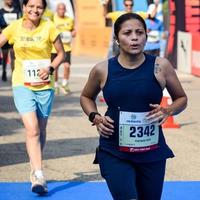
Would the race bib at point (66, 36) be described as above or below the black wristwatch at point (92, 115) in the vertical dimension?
below

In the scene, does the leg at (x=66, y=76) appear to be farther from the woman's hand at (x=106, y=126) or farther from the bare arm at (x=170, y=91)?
the woman's hand at (x=106, y=126)

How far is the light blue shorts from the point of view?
684cm

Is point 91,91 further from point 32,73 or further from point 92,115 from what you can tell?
point 32,73

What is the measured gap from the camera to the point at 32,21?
6922 mm

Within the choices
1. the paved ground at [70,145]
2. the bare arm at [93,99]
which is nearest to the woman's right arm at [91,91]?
the bare arm at [93,99]

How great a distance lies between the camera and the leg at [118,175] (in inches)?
184

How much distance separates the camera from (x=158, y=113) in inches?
186

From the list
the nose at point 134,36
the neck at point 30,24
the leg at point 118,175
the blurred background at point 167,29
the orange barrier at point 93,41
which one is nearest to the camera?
the leg at point 118,175

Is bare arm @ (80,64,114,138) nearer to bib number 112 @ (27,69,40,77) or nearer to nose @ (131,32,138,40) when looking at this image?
nose @ (131,32,138,40)

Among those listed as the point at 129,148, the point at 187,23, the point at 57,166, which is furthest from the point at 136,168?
the point at 187,23

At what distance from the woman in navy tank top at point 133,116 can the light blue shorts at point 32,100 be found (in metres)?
2.02

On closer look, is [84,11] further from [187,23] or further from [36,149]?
[36,149]

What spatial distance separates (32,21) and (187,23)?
15.6m

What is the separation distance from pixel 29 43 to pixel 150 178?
2.48m
